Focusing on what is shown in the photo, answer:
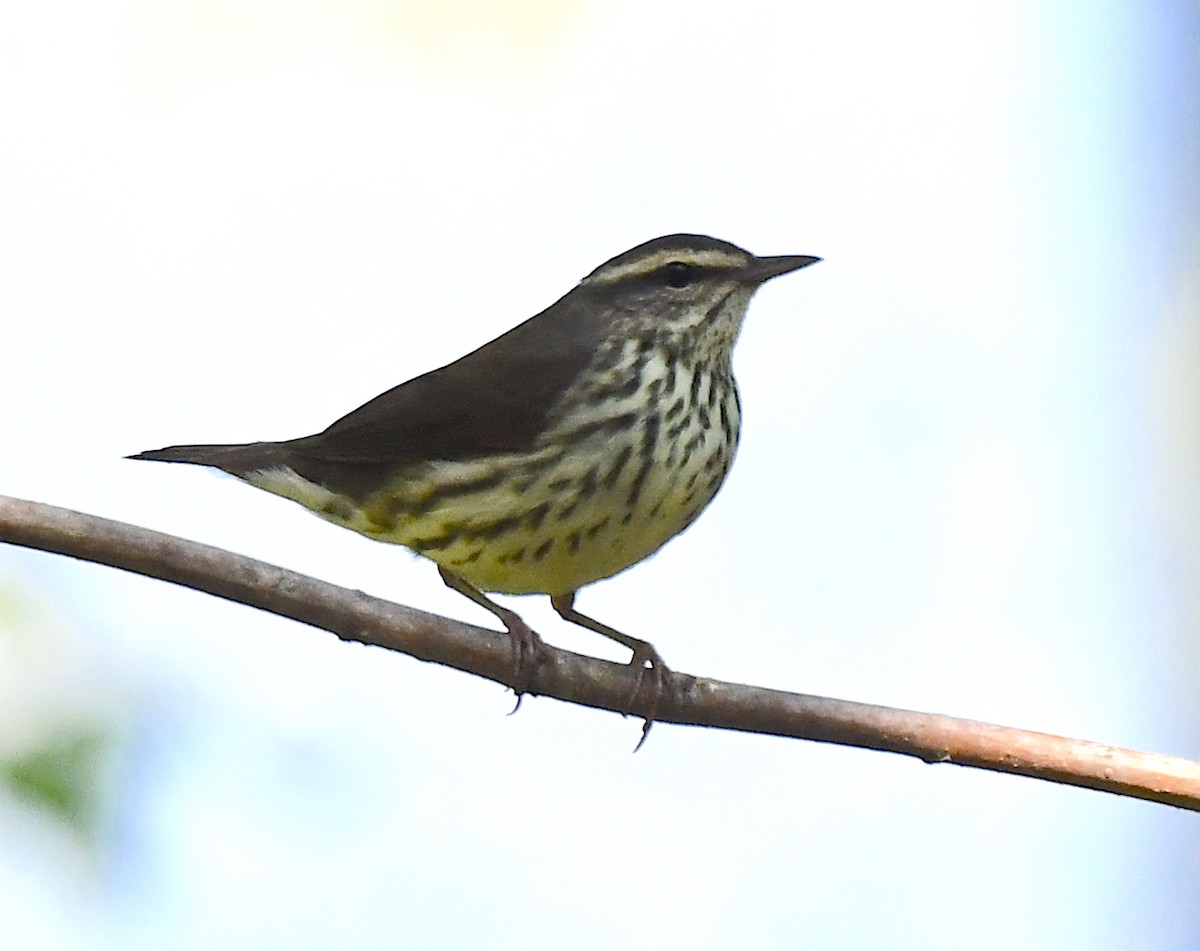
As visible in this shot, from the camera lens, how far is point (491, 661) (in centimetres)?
361

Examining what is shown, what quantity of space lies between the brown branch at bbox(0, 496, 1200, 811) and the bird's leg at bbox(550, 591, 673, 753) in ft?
1.01

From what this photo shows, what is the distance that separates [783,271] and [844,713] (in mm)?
1698

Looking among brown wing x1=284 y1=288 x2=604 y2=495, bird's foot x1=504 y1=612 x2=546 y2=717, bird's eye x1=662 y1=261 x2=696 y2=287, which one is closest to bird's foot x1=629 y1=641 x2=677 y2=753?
bird's foot x1=504 y1=612 x2=546 y2=717

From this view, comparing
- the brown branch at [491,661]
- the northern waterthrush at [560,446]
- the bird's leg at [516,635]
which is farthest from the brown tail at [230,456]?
the brown branch at [491,661]

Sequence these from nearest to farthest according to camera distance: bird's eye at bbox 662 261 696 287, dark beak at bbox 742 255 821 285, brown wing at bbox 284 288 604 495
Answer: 1. brown wing at bbox 284 288 604 495
2. dark beak at bbox 742 255 821 285
3. bird's eye at bbox 662 261 696 287

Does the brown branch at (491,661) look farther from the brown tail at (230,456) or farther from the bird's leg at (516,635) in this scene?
the brown tail at (230,456)

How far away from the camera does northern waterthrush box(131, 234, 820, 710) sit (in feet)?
14.6

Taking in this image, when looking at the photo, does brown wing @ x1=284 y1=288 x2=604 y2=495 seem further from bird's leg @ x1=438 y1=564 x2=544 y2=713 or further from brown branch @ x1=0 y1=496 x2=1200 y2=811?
brown branch @ x1=0 y1=496 x2=1200 y2=811

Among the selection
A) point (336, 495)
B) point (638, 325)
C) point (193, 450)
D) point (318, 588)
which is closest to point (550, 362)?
point (638, 325)

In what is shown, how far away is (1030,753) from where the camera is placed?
137 inches

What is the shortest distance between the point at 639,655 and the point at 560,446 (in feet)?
2.04

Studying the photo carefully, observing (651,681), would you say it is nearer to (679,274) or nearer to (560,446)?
(560,446)

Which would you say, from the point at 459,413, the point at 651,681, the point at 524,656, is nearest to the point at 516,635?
the point at 524,656

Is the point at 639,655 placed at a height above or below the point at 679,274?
below
